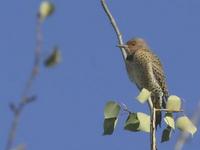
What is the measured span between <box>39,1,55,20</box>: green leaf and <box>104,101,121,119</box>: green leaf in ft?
9.16

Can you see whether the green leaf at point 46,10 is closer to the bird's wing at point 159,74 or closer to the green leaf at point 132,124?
the green leaf at point 132,124

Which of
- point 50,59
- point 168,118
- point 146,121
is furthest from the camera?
point 168,118

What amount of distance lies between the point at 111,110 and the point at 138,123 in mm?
214

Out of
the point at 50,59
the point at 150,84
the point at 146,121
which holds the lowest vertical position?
the point at 50,59

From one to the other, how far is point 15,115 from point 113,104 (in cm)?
293

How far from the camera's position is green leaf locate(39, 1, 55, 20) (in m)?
1.42

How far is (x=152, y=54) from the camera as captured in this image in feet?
29.4

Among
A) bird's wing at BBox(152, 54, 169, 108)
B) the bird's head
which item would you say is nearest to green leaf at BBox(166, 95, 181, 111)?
bird's wing at BBox(152, 54, 169, 108)

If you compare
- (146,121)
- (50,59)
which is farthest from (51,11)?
(146,121)

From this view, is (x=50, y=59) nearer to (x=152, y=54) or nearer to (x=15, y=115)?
(x=15, y=115)

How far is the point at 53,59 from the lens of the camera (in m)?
1.38

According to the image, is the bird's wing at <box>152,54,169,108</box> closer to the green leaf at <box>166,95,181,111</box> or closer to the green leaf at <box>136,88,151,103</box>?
the green leaf at <box>166,95,181,111</box>

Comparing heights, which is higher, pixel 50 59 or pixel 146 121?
pixel 146 121

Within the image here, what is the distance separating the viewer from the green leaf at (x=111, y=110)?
4.25 meters
